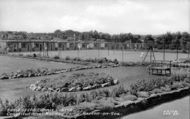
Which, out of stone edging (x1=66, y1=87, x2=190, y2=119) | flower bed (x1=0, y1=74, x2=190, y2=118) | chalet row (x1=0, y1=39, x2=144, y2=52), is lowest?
stone edging (x1=66, y1=87, x2=190, y2=119)

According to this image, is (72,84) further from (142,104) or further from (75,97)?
(142,104)

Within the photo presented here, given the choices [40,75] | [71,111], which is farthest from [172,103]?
[40,75]

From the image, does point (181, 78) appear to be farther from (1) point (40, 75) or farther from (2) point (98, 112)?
(1) point (40, 75)

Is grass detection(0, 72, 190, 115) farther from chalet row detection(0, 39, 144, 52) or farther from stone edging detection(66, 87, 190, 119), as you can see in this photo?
chalet row detection(0, 39, 144, 52)

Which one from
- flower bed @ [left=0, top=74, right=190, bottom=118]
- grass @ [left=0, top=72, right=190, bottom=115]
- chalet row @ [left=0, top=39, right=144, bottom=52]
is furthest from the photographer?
chalet row @ [left=0, top=39, right=144, bottom=52]

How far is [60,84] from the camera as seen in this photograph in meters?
12.4

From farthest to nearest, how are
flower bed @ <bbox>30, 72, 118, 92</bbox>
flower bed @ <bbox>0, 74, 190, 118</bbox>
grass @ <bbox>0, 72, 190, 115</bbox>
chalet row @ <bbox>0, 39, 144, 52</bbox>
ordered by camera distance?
chalet row @ <bbox>0, 39, 144, 52</bbox>
flower bed @ <bbox>30, 72, 118, 92</bbox>
grass @ <bbox>0, 72, 190, 115</bbox>
flower bed @ <bbox>0, 74, 190, 118</bbox>

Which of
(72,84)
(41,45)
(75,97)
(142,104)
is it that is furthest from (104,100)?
(41,45)

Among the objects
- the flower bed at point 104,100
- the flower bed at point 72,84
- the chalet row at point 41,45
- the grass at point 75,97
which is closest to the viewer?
the flower bed at point 104,100

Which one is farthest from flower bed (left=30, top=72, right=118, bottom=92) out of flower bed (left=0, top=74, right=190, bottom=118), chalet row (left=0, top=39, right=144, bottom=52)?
chalet row (left=0, top=39, right=144, bottom=52)

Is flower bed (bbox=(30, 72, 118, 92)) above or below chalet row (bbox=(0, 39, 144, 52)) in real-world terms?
below

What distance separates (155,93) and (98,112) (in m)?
3.79

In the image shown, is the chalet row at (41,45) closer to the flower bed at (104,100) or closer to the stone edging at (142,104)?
the flower bed at (104,100)

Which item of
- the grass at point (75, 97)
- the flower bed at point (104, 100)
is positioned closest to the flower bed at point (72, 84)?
the grass at point (75, 97)
